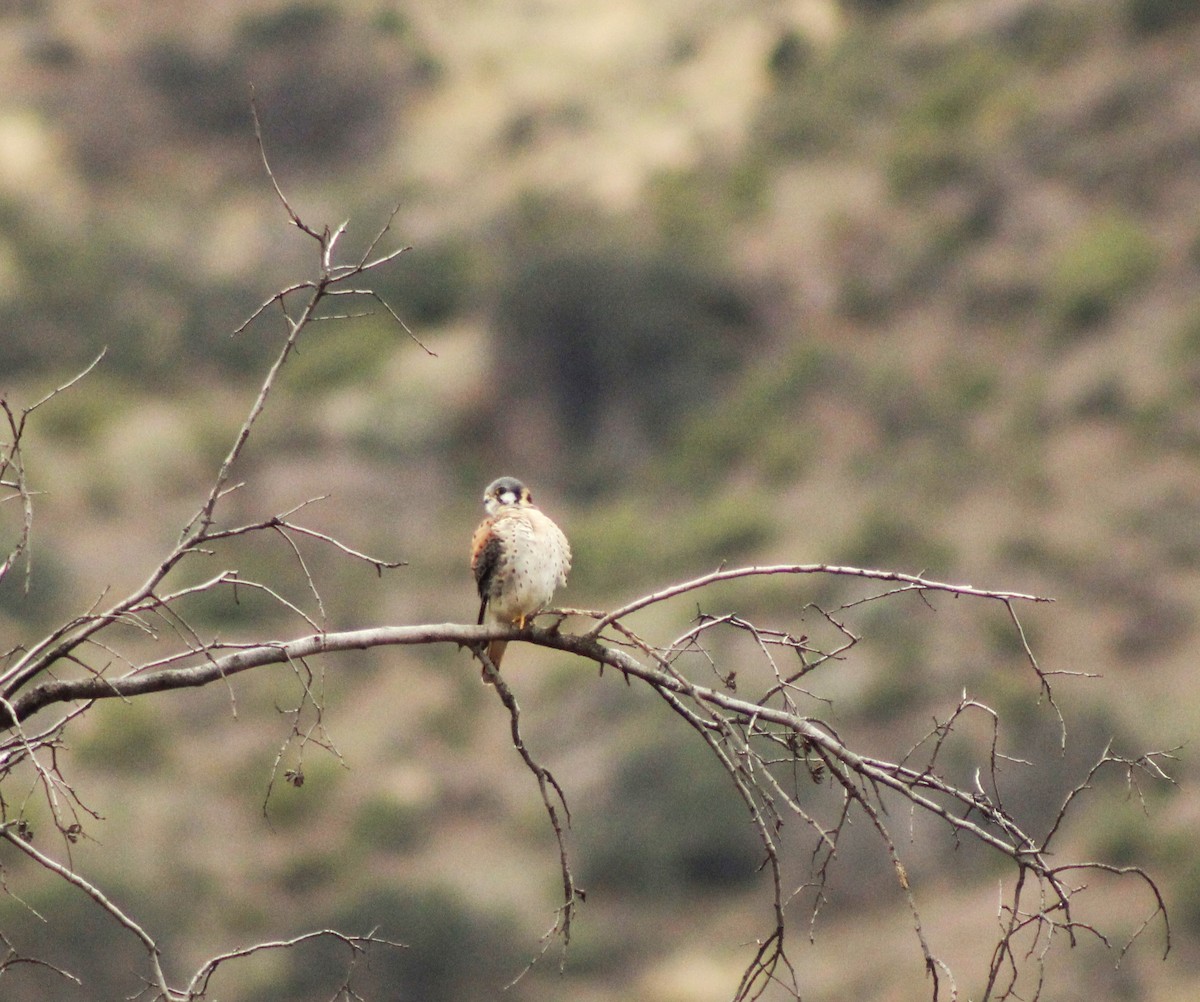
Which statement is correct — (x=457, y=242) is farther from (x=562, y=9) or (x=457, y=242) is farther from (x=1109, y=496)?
(x=1109, y=496)

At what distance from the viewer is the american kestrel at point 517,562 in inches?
248

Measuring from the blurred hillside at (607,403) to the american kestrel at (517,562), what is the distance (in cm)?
1544

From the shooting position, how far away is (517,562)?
631 centimetres

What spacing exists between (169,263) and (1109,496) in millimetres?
27792

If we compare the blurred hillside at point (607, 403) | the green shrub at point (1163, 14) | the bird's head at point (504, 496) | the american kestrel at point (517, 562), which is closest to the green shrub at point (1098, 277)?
the blurred hillside at point (607, 403)

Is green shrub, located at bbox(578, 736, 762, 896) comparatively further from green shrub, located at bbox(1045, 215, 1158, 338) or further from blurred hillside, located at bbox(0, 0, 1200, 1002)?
green shrub, located at bbox(1045, 215, 1158, 338)

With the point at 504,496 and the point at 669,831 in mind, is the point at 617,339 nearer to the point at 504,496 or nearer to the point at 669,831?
the point at 669,831

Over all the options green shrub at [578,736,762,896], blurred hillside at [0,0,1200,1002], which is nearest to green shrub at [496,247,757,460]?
blurred hillside at [0,0,1200,1002]

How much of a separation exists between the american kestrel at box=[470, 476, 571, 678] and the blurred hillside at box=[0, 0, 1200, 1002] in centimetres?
1544

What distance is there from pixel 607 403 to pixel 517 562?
3442 centimetres

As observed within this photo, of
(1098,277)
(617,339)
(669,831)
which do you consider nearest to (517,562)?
(669,831)

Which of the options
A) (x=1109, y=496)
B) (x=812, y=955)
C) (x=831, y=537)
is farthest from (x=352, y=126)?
(x=812, y=955)

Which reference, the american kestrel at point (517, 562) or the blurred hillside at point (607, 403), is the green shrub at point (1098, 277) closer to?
the blurred hillside at point (607, 403)

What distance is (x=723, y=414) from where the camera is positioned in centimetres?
3956
